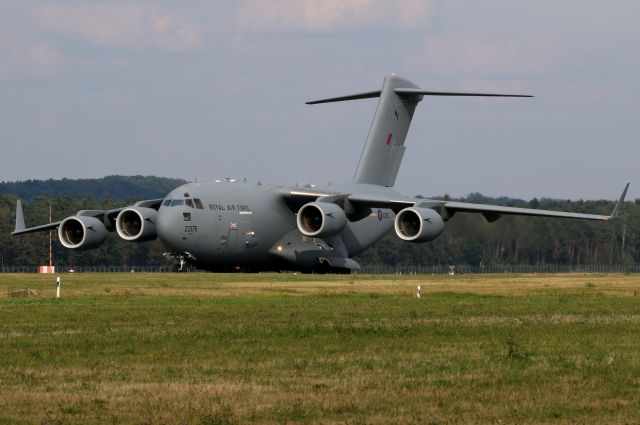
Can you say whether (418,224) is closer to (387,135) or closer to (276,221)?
(276,221)

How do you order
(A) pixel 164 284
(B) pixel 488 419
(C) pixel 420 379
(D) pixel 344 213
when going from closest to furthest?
(B) pixel 488 419 < (C) pixel 420 379 < (A) pixel 164 284 < (D) pixel 344 213

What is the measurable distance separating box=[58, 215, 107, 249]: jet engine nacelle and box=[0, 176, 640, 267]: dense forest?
11.9 ft

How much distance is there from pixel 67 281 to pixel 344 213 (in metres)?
13.3

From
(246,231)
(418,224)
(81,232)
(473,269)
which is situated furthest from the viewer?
(473,269)

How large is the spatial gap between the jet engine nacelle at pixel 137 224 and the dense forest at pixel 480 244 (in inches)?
129

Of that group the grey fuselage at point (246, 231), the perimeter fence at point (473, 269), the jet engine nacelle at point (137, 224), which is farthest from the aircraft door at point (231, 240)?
the perimeter fence at point (473, 269)

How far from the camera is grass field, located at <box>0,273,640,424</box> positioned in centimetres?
1268

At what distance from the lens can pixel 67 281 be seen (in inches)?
1666

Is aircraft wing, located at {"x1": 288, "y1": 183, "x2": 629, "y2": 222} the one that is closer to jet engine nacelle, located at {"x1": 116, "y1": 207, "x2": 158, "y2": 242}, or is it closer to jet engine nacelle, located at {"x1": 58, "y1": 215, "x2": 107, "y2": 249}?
jet engine nacelle, located at {"x1": 116, "y1": 207, "x2": 158, "y2": 242}

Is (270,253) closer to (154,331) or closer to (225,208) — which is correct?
(225,208)

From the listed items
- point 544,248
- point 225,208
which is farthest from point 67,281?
point 544,248

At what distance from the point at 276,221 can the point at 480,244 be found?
11216mm

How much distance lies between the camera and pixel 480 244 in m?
59.6

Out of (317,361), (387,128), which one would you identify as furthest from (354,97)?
(317,361)
